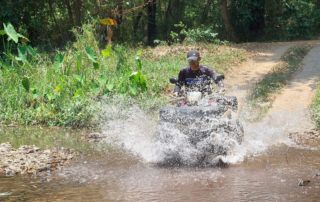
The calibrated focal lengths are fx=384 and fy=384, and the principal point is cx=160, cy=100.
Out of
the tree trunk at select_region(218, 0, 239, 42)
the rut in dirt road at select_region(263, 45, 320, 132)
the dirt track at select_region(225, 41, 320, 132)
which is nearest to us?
the rut in dirt road at select_region(263, 45, 320, 132)

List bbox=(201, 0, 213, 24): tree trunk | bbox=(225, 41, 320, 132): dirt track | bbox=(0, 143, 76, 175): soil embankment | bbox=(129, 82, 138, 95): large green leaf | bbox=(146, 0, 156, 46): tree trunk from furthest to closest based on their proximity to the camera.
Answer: bbox=(201, 0, 213, 24): tree trunk < bbox=(146, 0, 156, 46): tree trunk < bbox=(129, 82, 138, 95): large green leaf < bbox=(225, 41, 320, 132): dirt track < bbox=(0, 143, 76, 175): soil embankment

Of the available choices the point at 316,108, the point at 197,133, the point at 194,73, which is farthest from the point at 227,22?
the point at 197,133

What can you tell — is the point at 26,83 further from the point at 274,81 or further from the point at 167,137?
the point at 274,81

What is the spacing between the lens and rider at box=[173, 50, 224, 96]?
6.82m

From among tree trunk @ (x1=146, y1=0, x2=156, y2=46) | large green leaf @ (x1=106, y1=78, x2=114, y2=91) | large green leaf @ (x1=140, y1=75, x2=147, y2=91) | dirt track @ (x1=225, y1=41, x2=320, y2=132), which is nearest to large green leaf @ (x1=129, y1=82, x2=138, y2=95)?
large green leaf @ (x1=140, y1=75, x2=147, y2=91)

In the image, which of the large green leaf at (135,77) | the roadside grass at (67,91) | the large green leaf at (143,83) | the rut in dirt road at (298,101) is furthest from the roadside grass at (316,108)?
the large green leaf at (135,77)

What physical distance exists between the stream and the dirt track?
161cm

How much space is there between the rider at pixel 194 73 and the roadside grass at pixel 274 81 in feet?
8.77

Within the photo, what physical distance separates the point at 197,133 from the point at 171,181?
925 millimetres

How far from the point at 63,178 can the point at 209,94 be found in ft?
9.51

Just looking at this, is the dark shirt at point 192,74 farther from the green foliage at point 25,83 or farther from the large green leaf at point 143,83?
the green foliage at point 25,83

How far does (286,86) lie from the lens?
11.2 meters

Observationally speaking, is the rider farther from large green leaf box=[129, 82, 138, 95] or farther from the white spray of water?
large green leaf box=[129, 82, 138, 95]

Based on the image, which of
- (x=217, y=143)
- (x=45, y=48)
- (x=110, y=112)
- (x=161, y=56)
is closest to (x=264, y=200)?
(x=217, y=143)
